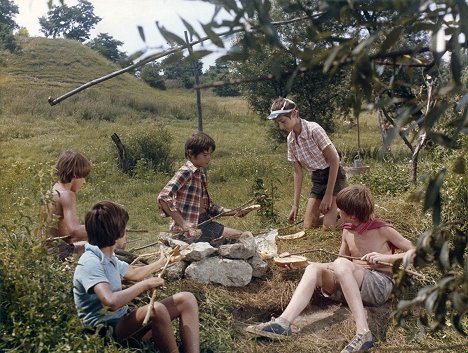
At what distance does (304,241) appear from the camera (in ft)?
20.8

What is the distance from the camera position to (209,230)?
5883 millimetres

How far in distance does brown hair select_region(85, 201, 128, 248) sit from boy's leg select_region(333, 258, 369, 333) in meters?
1.60

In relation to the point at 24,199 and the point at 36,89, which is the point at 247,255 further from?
the point at 36,89

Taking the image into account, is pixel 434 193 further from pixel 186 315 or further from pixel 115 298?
pixel 186 315

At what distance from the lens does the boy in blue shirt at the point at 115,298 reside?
3822 mm

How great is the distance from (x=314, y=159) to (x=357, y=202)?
1590 millimetres

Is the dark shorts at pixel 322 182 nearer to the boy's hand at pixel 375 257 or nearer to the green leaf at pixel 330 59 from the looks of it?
the boy's hand at pixel 375 257

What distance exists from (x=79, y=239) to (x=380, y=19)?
12.6 feet

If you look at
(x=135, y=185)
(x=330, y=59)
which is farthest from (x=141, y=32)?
(x=135, y=185)

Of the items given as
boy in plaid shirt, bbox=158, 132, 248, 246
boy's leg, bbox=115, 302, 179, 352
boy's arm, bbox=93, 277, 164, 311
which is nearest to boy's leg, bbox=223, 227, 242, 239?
boy in plaid shirt, bbox=158, 132, 248, 246

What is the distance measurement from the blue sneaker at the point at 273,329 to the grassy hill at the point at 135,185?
0.07 metres

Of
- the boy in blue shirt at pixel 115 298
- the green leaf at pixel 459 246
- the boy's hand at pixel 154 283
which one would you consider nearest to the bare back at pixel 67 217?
the boy in blue shirt at pixel 115 298

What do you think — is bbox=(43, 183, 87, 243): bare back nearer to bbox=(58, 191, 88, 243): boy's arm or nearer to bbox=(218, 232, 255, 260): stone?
bbox=(58, 191, 88, 243): boy's arm

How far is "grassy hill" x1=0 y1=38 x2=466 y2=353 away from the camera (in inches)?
154
